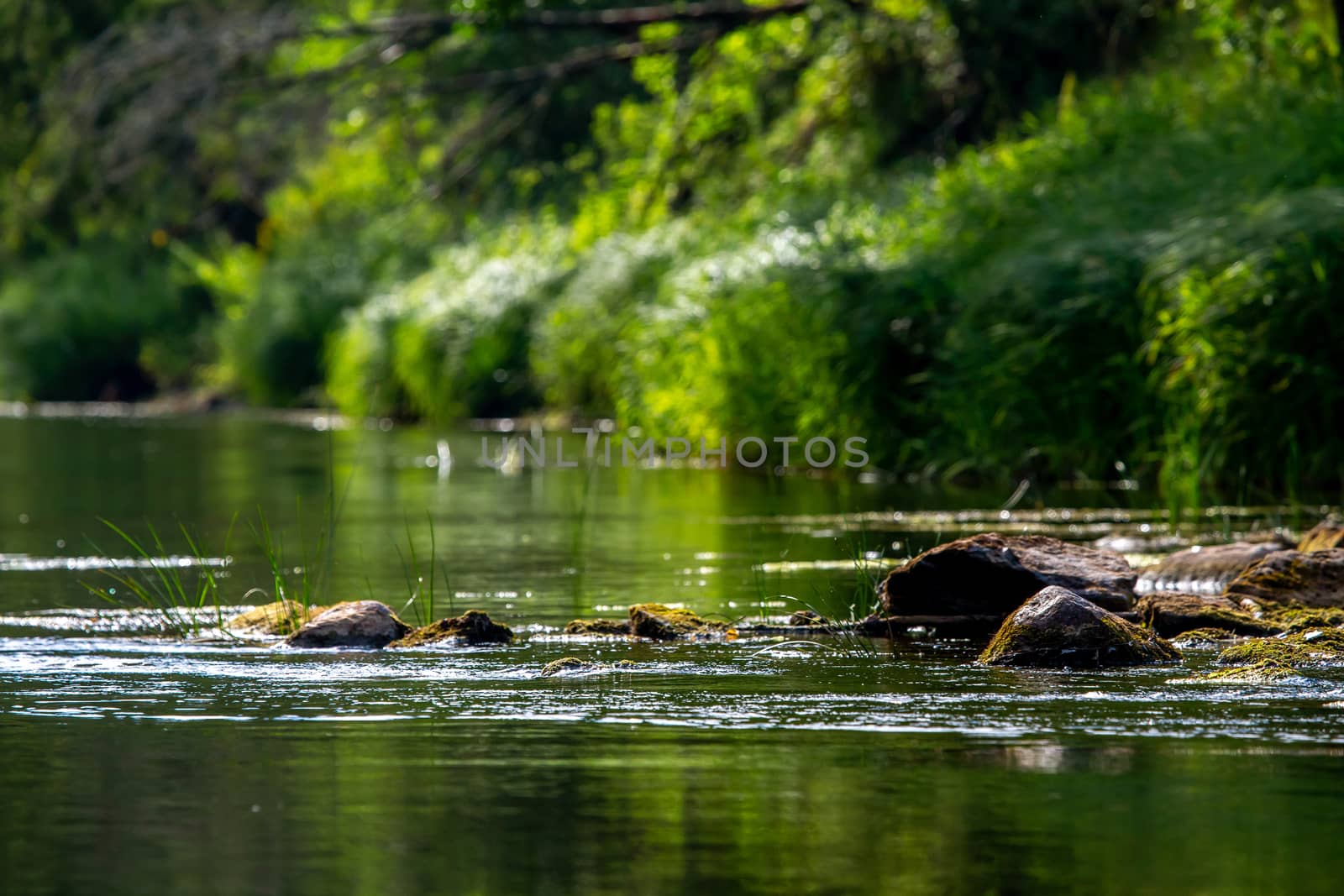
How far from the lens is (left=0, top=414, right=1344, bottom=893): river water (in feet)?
16.4

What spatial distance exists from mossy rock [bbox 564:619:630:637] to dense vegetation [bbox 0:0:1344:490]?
707 centimetres

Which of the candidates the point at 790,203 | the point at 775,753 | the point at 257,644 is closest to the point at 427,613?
the point at 257,644

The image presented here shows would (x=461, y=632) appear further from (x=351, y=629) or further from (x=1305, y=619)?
(x=1305, y=619)

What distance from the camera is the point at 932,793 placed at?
5.75m

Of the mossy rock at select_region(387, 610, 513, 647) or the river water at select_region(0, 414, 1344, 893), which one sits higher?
the mossy rock at select_region(387, 610, 513, 647)

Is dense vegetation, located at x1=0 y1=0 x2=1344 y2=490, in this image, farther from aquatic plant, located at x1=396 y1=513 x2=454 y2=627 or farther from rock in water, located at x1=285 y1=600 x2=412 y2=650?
rock in water, located at x1=285 y1=600 x2=412 y2=650

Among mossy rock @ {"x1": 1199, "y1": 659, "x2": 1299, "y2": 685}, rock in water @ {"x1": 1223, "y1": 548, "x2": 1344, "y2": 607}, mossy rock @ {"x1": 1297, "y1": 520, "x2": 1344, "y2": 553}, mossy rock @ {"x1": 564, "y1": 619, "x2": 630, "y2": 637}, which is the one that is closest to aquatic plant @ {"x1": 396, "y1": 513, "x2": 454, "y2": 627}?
mossy rock @ {"x1": 564, "y1": 619, "x2": 630, "y2": 637}

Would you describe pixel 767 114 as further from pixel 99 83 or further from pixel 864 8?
pixel 99 83

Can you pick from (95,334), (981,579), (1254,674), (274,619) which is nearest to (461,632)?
(274,619)

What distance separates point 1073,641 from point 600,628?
1911mm

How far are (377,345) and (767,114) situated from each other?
7140 millimetres

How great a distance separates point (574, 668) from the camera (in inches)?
316

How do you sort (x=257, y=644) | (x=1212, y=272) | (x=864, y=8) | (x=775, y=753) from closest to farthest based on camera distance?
(x=775, y=753) → (x=257, y=644) → (x=1212, y=272) → (x=864, y=8)

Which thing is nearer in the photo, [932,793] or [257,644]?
[932,793]
